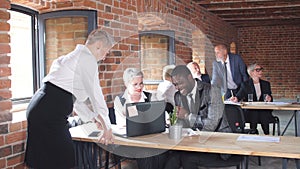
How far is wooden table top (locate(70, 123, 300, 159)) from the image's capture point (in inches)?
98.6

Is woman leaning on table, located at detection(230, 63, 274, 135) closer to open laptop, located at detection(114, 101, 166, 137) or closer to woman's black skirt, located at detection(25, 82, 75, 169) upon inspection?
open laptop, located at detection(114, 101, 166, 137)

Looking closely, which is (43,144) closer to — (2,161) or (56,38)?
(2,161)

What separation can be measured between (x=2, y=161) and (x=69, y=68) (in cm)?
87

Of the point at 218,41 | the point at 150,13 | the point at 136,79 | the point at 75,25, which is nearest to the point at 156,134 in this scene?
the point at 136,79

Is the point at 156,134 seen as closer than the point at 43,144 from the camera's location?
No

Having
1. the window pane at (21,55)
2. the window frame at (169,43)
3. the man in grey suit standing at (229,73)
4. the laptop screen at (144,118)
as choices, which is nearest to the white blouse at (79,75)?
the laptop screen at (144,118)

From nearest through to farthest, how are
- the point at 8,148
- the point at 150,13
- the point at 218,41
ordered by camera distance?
the point at 8,148
the point at 150,13
the point at 218,41

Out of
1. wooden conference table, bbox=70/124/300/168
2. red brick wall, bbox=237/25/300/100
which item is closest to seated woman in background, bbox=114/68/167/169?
wooden conference table, bbox=70/124/300/168

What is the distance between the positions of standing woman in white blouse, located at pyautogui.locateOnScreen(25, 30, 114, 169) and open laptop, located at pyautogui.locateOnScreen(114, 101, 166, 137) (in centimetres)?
20

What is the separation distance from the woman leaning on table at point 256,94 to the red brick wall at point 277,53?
23.2 feet

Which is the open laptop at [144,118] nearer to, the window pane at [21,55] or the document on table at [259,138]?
the document on table at [259,138]

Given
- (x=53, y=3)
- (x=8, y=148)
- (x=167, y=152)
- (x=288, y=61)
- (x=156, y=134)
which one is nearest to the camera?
(x=8, y=148)

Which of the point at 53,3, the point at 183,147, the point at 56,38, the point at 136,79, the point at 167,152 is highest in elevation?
the point at 53,3

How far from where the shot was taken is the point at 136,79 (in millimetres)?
3779
